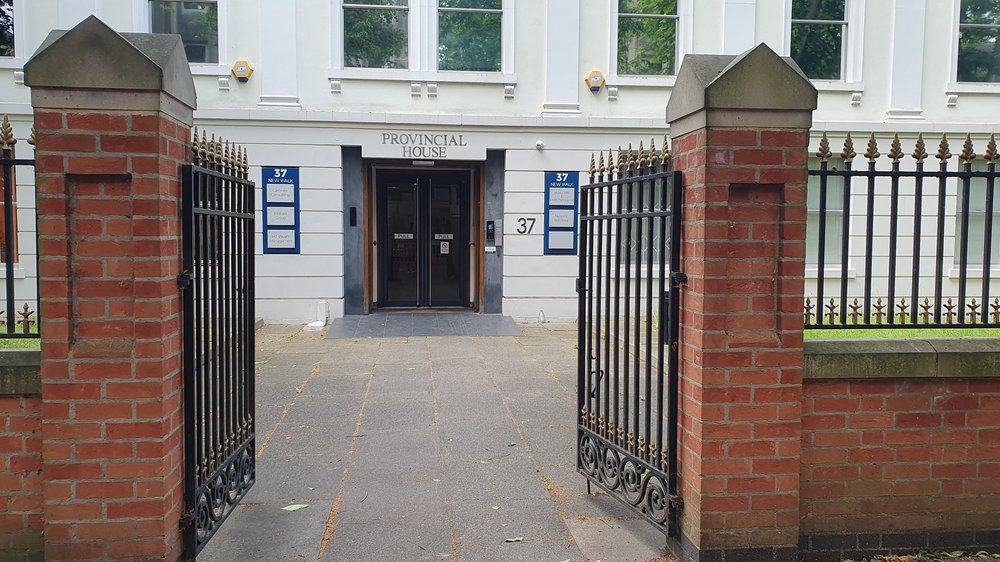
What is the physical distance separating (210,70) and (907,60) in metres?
12.4

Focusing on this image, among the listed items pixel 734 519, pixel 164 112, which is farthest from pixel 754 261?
pixel 164 112

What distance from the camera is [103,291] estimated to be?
3148 millimetres

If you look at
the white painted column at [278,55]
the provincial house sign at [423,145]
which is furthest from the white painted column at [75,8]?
the provincial house sign at [423,145]

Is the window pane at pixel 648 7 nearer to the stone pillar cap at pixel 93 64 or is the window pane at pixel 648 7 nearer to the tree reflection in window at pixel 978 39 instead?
the tree reflection in window at pixel 978 39

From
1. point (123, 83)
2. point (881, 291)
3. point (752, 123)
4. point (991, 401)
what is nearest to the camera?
point (123, 83)

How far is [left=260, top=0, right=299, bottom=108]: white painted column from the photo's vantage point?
12.0 metres

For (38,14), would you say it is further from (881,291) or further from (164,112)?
(881,291)

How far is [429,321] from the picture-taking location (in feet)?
39.6

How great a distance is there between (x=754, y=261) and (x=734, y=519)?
1233 millimetres

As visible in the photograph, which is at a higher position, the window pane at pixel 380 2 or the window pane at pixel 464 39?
the window pane at pixel 380 2

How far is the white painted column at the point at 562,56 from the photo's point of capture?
40.9 ft

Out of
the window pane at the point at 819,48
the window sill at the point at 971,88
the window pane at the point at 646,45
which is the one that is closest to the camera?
the window pane at the point at 646,45

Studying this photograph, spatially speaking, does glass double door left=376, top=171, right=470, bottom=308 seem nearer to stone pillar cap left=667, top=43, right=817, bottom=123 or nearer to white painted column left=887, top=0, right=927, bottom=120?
white painted column left=887, top=0, right=927, bottom=120

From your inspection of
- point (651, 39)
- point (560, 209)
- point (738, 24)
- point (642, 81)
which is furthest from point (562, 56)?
point (738, 24)
